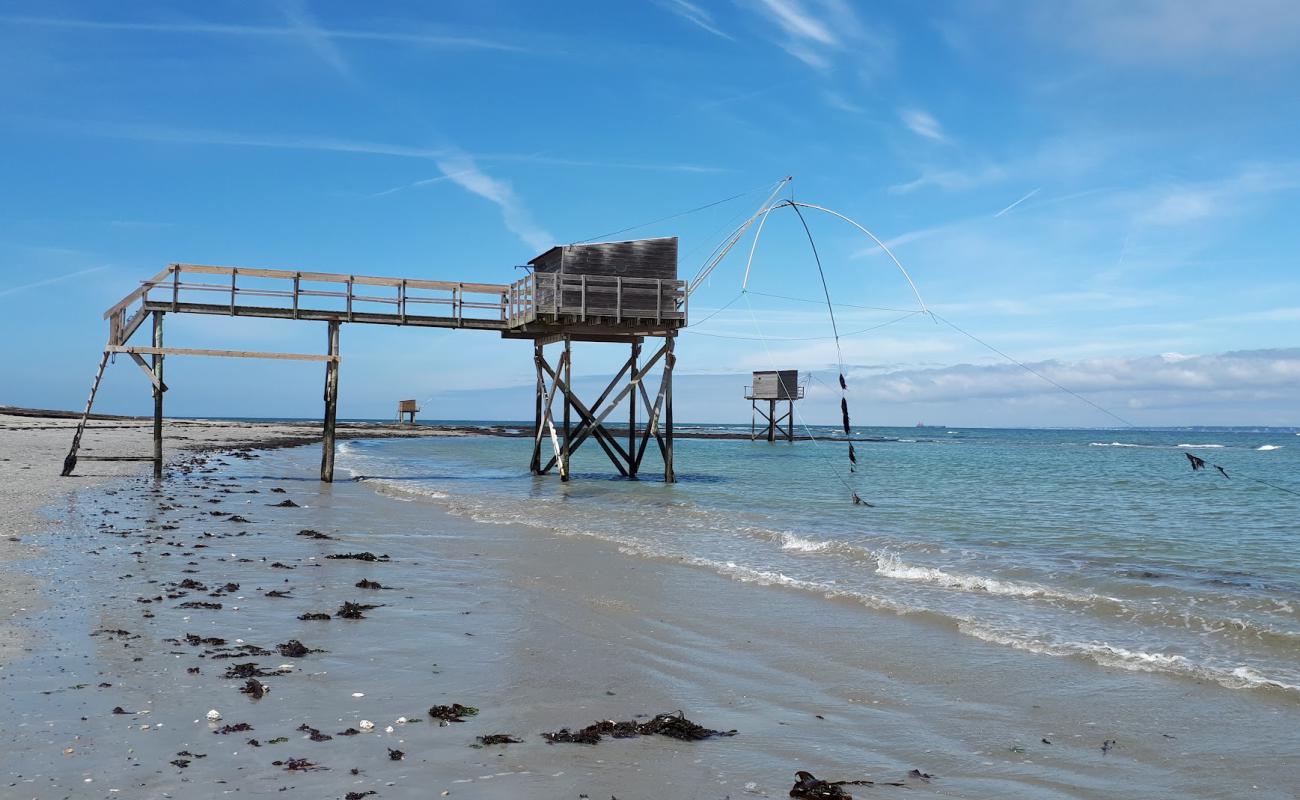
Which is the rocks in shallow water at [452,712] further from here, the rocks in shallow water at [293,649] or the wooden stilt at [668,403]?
the wooden stilt at [668,403]

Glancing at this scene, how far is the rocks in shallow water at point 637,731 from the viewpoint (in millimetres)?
5488

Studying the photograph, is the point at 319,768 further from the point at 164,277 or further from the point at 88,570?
the point at 164,277

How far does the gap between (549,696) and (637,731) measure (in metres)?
0.99

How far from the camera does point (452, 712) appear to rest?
581 cm

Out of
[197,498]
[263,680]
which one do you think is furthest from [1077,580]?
[197,498]

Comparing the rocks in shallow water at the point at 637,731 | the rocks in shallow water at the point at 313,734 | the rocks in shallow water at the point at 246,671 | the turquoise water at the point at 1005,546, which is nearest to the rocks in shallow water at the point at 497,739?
the rocks in shallow water at the point at 637,731

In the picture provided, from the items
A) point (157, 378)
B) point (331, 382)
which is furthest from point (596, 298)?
point (157, 378)

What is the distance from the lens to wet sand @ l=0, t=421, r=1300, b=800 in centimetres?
489

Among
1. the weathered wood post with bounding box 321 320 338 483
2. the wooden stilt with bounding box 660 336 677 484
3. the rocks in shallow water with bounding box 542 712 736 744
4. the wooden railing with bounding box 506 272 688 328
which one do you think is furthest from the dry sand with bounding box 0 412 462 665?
the wooden stilt with bounding box 660 336 677 484

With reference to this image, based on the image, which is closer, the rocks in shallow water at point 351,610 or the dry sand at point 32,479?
the dry sand at point 32,479

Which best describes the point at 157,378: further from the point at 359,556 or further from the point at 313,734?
the point at 313,734

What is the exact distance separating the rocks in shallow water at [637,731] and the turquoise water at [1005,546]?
14.2 ft

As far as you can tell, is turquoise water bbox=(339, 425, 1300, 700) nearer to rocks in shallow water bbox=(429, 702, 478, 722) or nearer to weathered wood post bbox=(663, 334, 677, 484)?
weathered wood post bbox=(663, 334, 677, 484)

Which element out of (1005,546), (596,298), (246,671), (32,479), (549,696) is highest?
(596,298)
